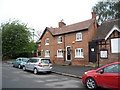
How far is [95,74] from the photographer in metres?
7.26

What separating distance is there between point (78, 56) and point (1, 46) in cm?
2264

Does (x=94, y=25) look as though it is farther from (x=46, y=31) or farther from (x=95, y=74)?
(x=95, y=74)

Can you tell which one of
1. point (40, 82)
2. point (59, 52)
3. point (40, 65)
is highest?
point (59, 52)

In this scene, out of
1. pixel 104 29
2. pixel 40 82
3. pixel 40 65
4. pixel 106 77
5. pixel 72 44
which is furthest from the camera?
pixel 72 44

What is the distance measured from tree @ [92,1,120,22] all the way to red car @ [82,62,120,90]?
29368 millimetres

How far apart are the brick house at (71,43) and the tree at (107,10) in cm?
1324

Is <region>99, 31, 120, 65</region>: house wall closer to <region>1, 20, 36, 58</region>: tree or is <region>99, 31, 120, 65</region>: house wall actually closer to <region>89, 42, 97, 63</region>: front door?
<region>89, 42, 97, 63</region>: front door

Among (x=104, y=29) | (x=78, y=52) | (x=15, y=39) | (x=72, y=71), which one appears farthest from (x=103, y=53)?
(x=15, y=39)

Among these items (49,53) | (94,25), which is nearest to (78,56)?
(94,25)

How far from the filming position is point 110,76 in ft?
21.4

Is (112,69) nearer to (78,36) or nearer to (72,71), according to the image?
(72,71)

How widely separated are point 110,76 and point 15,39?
30849 mm

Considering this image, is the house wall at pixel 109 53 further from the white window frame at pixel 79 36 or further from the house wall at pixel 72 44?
the white window frame at pixel 79 36

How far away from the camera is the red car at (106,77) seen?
6352 millimetres
